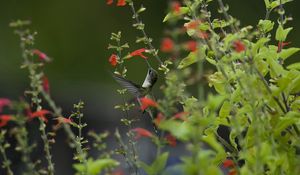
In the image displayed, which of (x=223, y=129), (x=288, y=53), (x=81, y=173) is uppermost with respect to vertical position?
(x=288, y=53)

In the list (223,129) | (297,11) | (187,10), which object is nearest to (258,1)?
(297,11)

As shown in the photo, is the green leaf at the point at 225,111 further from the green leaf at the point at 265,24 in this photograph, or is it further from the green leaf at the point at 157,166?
the green leaf at the point at 157,166

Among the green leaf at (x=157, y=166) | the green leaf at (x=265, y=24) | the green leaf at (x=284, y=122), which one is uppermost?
the green leaf at (x=265, y=24)

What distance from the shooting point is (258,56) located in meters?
1.98

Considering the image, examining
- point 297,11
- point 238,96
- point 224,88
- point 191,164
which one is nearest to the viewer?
point 191,164

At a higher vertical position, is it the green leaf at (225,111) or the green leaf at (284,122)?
the green leaf at (284,122)

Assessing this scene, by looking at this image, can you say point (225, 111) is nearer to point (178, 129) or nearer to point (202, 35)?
point (202, 35)

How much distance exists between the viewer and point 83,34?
748 cm

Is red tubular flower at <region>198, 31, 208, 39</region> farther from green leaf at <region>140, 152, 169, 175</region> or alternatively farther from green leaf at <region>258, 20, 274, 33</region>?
green leaf at <region>140, 152, 169, 175</region>

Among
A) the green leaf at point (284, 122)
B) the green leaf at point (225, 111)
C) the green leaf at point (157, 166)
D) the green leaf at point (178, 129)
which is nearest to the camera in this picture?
the green leaf at point (178, 129)

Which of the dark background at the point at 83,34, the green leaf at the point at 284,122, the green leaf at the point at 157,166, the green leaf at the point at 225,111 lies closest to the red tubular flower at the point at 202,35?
the green leaf at the point at 225,111

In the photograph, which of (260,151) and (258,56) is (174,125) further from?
(258,56)

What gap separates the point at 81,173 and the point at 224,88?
0.62m

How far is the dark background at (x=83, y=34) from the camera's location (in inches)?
282
